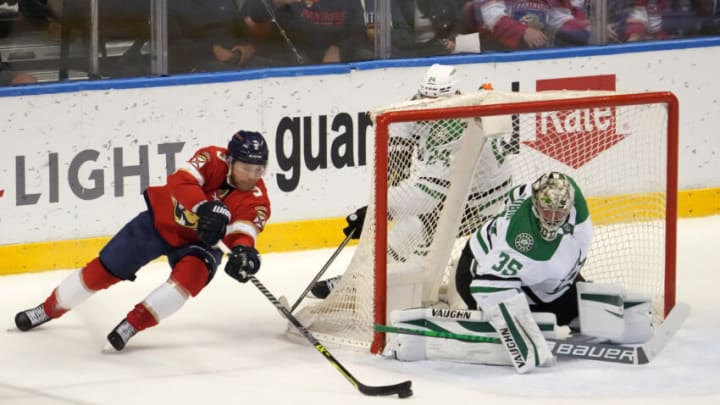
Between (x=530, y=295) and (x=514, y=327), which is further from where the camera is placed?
(x=530, y=295)

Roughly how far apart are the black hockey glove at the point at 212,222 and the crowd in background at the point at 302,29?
5.12ft

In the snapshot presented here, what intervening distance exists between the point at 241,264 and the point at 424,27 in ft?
7.92

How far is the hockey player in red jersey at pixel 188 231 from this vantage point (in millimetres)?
5250

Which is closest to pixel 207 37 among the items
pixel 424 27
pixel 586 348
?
pixel 424 27

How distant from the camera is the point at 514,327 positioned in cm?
510

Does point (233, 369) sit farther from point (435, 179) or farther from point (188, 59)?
point (188, 59)

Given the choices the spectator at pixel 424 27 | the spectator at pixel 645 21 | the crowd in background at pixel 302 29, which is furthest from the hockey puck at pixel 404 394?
the spectator at pixel 645 21

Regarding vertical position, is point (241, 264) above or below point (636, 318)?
above

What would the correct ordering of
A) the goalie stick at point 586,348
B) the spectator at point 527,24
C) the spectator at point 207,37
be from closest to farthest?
1. the goalie stick at point 586,348
2. the spectator at point 207,37
3. the spectator at point 527,24

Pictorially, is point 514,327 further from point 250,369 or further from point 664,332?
point 250,369

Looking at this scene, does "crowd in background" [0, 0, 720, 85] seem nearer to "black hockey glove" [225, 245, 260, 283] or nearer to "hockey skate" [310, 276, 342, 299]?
"hockey skate" [310, 276, 342, 299]

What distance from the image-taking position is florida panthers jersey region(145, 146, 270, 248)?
17.3ft

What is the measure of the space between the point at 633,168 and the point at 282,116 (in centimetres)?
149

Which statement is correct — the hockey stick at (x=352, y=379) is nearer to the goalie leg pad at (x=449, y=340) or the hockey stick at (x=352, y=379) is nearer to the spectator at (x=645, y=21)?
the goalie leg pad at (x=449, y=340)
